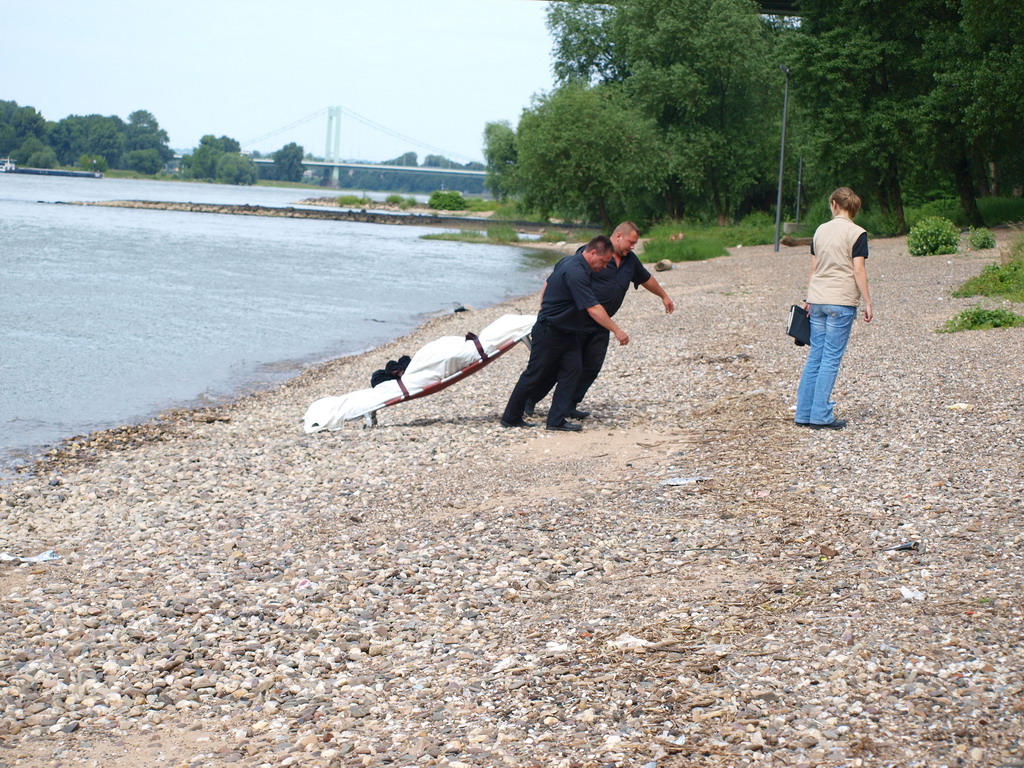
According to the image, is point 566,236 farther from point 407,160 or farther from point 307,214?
point 407,160

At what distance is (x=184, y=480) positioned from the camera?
950 centimetres

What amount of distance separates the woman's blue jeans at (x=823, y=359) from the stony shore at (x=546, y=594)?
0.26 m

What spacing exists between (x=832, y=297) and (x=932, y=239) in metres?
20.8

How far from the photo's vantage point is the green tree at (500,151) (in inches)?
3142

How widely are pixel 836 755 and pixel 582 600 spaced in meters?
2.06

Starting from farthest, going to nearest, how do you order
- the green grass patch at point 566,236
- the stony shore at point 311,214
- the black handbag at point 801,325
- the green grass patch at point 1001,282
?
the stony shore at point 311,214 → the green grass patch at point 566,236 → the green grass patch at point 1001,282 → the black handbag at point 801,325

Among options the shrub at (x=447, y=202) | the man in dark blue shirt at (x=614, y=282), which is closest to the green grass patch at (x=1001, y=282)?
the man in dark blue shirt at (x=614, y=282)

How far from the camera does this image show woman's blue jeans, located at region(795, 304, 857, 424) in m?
8.81

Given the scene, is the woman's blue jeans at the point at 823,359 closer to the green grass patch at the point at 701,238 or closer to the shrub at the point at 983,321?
the shrub at the point at 983,321

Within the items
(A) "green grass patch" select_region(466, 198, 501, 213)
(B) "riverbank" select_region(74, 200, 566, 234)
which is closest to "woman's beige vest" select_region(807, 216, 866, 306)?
(B) "riverbank" select_region(74, 200, 566, 234)

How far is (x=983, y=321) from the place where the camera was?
1456 centimetres

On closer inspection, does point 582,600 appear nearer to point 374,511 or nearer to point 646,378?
point 374,511

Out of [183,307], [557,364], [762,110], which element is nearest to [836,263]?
[557,364]

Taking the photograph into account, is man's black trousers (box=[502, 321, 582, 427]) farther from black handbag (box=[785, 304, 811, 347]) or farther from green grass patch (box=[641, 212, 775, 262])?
green grass patch (box=[641, 212, 775, 262])
